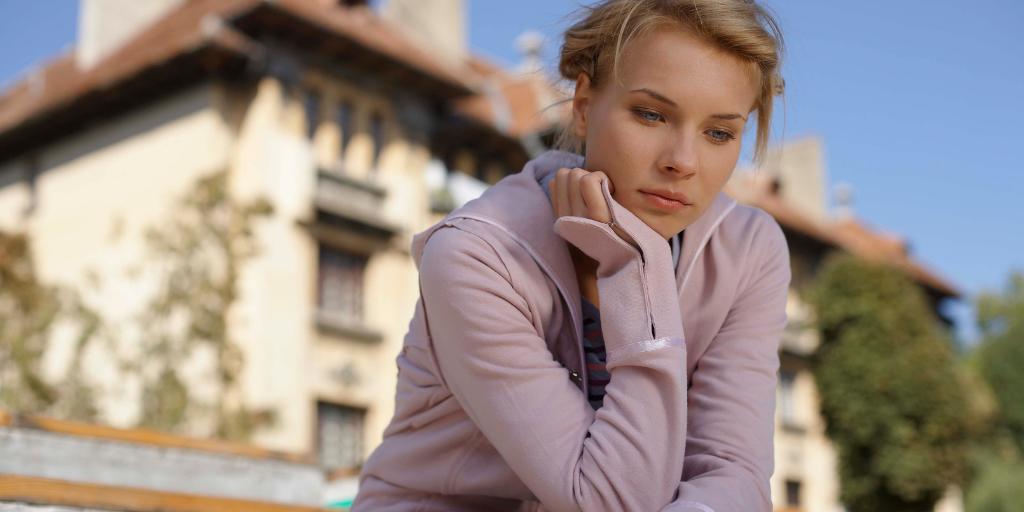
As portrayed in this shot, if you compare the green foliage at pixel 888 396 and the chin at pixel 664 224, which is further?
the green foliage at pixel 888 396

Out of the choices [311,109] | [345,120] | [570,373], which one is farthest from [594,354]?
[345,120]

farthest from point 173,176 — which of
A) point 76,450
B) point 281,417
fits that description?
point 76,450

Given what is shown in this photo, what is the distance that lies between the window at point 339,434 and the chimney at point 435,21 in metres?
7.72

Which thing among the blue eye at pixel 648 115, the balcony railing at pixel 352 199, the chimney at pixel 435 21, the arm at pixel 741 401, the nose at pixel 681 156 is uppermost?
the chimney at pixel 435 21

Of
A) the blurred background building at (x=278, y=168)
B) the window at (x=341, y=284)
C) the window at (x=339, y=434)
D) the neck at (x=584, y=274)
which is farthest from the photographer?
the window at (x=341, y=284)

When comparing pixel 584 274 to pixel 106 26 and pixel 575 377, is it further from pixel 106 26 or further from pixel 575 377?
pixel 106 26

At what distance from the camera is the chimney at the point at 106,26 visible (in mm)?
17594

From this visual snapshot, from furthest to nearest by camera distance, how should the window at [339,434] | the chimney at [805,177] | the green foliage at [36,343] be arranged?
the chimney at [805,177], the window at [339,434], the green foliage at [36,343]

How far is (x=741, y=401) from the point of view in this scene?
176cm

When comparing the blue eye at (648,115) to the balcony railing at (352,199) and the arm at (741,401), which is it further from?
the balcony railing at (352,199)

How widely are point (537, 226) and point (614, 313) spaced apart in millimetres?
217

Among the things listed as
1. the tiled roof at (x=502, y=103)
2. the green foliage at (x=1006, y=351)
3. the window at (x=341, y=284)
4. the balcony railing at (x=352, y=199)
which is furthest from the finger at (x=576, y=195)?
the green foliage at (x=1006, y=351)

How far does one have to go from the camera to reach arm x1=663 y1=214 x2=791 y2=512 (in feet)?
5.41

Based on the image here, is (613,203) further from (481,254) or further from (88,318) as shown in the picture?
(88,318)
